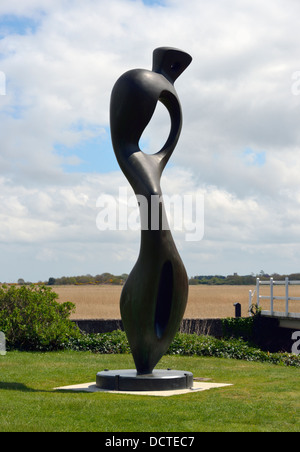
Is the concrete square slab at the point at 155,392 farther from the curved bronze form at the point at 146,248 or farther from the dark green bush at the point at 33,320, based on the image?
the dark green bush at the point at 33,320

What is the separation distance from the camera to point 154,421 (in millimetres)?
7168

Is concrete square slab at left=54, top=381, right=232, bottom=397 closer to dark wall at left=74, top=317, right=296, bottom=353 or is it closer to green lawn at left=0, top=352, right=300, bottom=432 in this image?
green lawn at left=0, top=352, right=300, bottom=432

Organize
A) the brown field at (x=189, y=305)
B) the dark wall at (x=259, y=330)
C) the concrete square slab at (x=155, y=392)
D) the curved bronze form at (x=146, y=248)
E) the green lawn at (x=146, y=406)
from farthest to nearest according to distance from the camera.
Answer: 1. the brown field at (x=189, y=305)
2. the dark wall at (x=259, y=330)
3. the curved bronze form at (x=146, y=248)
4. the concrete square slab at (x=155, y=392)
5. the green lawn at (x=146, y=406)

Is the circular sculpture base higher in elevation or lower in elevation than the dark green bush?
lower

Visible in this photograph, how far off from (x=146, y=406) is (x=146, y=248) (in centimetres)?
261

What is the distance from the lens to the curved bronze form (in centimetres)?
978

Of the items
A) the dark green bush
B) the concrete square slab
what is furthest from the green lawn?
the dark green bush

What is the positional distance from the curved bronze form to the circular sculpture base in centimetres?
45

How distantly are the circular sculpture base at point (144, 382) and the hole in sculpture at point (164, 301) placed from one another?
72cm

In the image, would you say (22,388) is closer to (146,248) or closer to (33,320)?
(146,248)

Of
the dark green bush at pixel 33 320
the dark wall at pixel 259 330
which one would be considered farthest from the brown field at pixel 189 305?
the dark green bush at pixel 33 320

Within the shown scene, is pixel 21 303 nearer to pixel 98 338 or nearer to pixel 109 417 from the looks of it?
pixel 98 338

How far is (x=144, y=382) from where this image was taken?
9.45 meters

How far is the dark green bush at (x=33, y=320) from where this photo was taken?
15.6m
